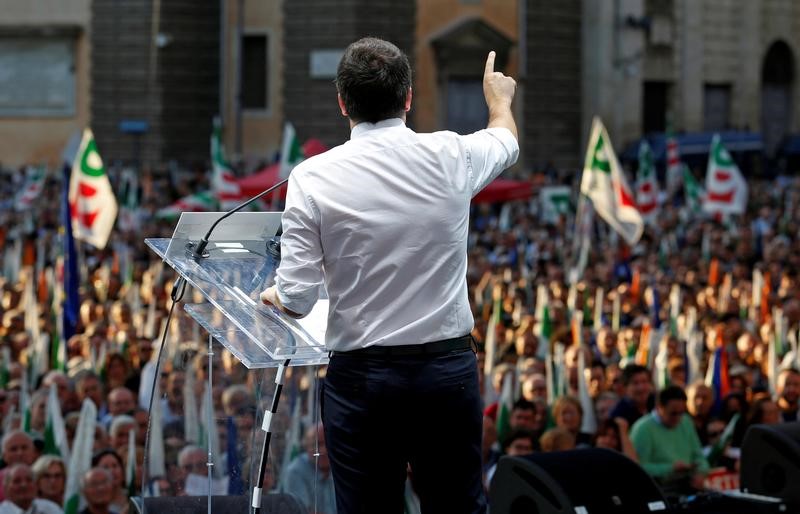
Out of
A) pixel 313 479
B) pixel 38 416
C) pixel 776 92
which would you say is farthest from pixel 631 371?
pixel 776 92

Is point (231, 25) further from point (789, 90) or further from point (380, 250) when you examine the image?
point (380, 250)

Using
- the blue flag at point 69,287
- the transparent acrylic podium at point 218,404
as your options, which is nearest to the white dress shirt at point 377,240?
the transparent acrylic podium at point 218,404

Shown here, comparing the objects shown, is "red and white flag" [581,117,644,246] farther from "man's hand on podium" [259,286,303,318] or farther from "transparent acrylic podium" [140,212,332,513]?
"man's hand on podium" [259,286,303,318]

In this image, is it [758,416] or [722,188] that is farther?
[722,188]

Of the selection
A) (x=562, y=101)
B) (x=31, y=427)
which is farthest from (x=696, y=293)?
(x=562, y=101)

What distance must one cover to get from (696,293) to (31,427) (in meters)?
9.88

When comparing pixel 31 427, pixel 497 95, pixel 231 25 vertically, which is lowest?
pixel 31 427

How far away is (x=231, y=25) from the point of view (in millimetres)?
41438

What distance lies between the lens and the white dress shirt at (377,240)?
418 centimetres

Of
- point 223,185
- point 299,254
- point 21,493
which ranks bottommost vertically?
point 21,493

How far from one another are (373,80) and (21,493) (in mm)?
4757

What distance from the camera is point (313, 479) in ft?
16.5

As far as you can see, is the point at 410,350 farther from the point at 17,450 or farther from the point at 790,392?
the point at 790,392

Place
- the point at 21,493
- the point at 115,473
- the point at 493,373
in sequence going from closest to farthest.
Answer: the point at 21,493 < the point at 115,473 < the point at 493,373
